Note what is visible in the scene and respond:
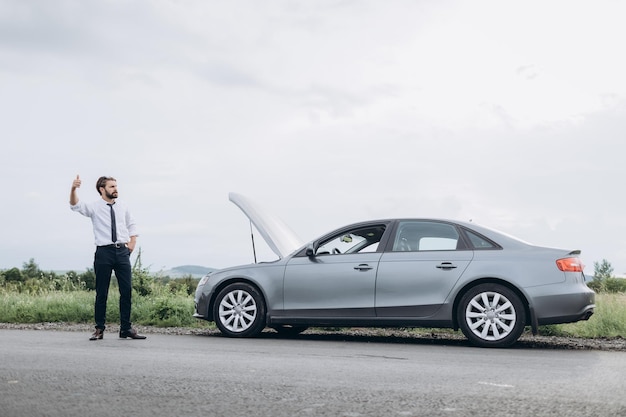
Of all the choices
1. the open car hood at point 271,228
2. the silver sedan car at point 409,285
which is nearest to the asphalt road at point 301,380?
the silver sedan car at point 409,285

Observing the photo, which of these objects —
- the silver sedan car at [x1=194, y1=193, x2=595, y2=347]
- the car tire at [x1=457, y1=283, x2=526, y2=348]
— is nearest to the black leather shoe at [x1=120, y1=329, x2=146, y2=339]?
the silver sedan car at [x1=194, y1=193, x2=595, y2=347]

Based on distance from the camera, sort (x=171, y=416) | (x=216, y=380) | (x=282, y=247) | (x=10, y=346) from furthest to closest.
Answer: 1. (x=282, y=247)
2. (x=10, y=346)
3. (x=216, y=380)
4. (x=171, y=416)

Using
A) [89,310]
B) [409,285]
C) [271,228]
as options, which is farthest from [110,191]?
[89,310]

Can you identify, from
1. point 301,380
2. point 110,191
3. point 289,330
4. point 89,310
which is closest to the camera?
point 301,380

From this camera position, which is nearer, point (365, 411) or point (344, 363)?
point (365, 411)

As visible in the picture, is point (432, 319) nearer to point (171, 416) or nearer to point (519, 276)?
point (519, 276)

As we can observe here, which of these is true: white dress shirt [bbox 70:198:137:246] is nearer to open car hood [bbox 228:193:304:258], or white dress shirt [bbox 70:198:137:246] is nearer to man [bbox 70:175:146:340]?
man [bbox 70:175:146:340]

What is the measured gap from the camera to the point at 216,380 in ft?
22.5

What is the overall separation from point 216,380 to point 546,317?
4.76 metres

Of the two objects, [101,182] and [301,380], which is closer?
[301,380]

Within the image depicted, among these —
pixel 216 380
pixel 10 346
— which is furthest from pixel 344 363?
pixel 10 346

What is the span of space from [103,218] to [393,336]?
431 centimetres

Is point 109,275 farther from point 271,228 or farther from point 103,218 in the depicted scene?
point 271,228

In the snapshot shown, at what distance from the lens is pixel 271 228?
13523 millimetres
